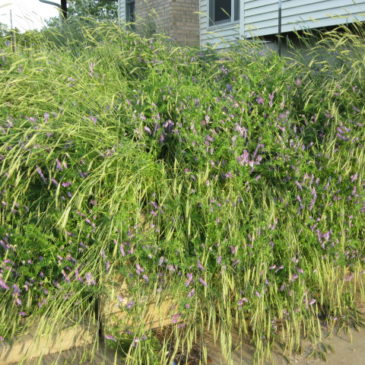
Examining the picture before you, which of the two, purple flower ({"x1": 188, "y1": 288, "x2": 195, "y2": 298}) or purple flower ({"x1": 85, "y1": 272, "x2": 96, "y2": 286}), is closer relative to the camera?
purple flower ({"x1": 85, "y1": 272, "x2": 96, "y2": 286})

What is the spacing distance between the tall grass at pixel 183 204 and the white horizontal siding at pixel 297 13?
541 cm

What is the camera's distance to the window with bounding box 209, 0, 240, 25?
11.1 m

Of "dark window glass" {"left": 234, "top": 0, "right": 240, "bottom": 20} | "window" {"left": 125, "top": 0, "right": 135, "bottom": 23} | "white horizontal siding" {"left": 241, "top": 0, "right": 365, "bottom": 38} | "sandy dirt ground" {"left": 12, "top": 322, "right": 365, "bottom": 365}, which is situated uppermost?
"window" {"left": 125, "top": 0, "right": 135, "bottom": 23}

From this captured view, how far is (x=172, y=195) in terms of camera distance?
2693mm

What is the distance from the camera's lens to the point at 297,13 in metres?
9.17

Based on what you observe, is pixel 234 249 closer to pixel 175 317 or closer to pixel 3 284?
pixel 175 317

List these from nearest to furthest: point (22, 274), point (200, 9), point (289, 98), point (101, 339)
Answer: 1. point (22, 274)
2. point (101, 339)
3. point (289, 98)
4. point (200, 9)

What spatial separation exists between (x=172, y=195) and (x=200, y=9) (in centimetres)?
999

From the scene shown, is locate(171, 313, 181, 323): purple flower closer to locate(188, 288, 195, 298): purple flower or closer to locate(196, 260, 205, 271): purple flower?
locate(188, 288, 195, 298): purple flower

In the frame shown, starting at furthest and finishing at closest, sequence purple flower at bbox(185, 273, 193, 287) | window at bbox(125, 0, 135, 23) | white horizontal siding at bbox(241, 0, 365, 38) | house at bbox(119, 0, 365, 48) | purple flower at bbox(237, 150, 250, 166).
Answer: window at bbox(125, 0, 135, 23)
house at bbox(119, 0, 365, 48)
white horizontal siding at bbox(241, 0, 365, 38)
purple flower at bbox(237, 150, 250, 166)
purple flower at bbox(185, 273, 193, 287)

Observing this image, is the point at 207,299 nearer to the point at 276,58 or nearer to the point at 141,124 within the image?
the point at 141,124

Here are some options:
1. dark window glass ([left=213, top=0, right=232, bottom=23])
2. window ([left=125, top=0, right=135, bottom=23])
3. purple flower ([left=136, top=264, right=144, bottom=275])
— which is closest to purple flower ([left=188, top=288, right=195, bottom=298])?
purple flower ([left=136, top=264, right=144, bottom=275])

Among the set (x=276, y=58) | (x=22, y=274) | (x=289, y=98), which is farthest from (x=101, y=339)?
(x=276, y=58)

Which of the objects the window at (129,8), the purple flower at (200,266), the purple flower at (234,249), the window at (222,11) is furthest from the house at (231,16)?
the purple flower at (200,266)
